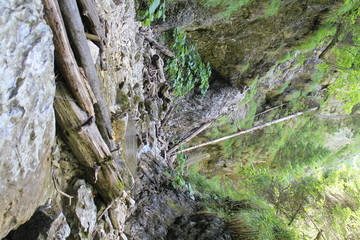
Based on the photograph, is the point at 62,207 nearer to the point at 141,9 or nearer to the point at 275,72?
the point at 141,9

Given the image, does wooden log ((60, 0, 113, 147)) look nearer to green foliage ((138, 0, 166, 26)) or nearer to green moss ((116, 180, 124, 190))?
green moss ((116, 180, 124, 190))

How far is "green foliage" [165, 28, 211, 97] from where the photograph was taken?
5234 mm

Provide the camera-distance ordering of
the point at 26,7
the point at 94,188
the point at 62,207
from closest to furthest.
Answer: the point at 26,7, the point at 62,207, the point at 94,188

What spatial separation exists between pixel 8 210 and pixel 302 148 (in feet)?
33.6

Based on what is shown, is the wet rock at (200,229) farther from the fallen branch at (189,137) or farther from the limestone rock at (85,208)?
the fallen branch at (189,137)

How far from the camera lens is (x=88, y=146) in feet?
7.06

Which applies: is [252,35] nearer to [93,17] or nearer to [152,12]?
[152,12]

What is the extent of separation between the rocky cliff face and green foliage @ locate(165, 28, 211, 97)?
12.2 ft

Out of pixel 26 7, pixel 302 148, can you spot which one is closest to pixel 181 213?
pixel 26 7

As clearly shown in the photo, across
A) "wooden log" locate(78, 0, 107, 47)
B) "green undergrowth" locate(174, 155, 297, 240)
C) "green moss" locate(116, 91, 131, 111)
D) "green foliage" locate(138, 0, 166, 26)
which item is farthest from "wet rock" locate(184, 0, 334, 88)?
"green undergrowth" locate(174, 155, 297, 240)

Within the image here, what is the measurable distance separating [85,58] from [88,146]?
0.71m

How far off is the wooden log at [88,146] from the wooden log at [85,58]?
18cm

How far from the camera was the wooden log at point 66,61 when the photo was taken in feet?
5.49

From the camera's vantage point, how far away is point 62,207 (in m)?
2.04
